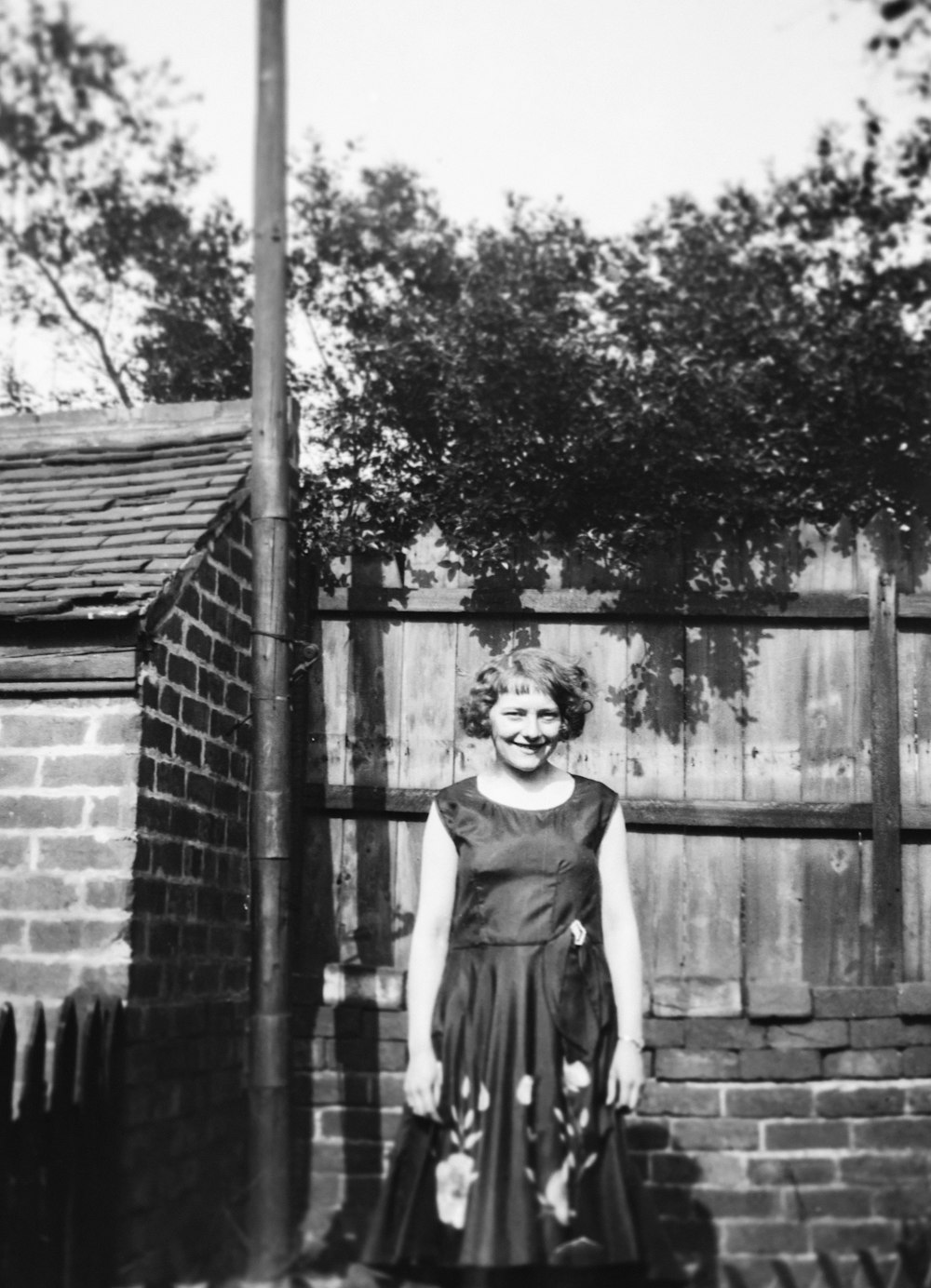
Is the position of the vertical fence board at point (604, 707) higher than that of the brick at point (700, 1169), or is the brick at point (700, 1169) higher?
the vertical fence board at point (604, 707)

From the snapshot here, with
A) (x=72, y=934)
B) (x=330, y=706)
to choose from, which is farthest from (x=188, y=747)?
(x=330, y=706)

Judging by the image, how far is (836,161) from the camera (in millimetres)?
9445

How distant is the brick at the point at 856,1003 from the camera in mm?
4508

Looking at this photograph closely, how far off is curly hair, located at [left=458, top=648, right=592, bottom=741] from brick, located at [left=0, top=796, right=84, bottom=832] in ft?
4.56

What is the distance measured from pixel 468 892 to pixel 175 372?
7.98 metres

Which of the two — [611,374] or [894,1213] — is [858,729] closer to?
[894,1213]

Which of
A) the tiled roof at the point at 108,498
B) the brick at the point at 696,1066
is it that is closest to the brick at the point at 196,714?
the tiled roof at the point at 108,498

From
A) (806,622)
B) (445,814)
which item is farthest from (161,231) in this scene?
(445,814)

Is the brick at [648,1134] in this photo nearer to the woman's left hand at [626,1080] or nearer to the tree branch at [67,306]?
the woman's left hand at [626,1080]

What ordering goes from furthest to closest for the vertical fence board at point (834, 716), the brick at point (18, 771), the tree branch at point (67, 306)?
the tree branch at point (67, 306) < the vertical fence board at point (834, 716) < the brick at point (18, 771)

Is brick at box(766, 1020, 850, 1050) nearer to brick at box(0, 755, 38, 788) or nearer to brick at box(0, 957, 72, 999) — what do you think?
brick at box(0, 957, 72, 999)

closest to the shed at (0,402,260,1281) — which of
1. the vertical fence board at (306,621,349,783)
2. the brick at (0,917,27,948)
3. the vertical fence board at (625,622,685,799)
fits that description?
the brick at (0,917,27,948)

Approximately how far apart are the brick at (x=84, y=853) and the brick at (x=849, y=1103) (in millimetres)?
2515

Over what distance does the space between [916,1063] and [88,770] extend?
305 cm
